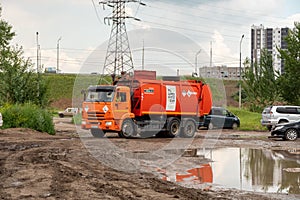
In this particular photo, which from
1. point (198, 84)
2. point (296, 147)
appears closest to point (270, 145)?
point (296, 147)

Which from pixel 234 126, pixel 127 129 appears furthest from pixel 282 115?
pixel 127 129

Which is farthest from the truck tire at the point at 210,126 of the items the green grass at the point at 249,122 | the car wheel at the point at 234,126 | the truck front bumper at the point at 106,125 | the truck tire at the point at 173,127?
the truck front bumper at the point at 106,125

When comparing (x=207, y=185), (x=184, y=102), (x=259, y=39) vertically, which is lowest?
(x=207, y=185)

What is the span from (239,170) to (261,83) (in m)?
37.1

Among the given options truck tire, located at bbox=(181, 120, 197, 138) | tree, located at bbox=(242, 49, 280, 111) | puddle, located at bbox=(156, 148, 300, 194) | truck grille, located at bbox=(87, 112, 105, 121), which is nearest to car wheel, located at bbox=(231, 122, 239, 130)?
truck tire, located at bbox=(181, 120, 197, 138)

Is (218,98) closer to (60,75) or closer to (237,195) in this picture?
(237,195)

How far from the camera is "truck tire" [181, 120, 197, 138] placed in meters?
29.6

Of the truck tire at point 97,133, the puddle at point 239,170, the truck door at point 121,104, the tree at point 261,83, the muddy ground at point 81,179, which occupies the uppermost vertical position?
the tree at point 261,83

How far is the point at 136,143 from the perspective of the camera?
23.6 metres

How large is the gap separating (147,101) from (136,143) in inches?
185

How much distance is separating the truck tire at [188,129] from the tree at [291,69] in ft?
53.1

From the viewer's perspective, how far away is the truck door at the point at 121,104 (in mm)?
26609

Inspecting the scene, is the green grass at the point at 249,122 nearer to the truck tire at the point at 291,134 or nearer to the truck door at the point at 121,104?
the truck tire at the point at 291,134

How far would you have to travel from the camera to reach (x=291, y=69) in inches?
1706
